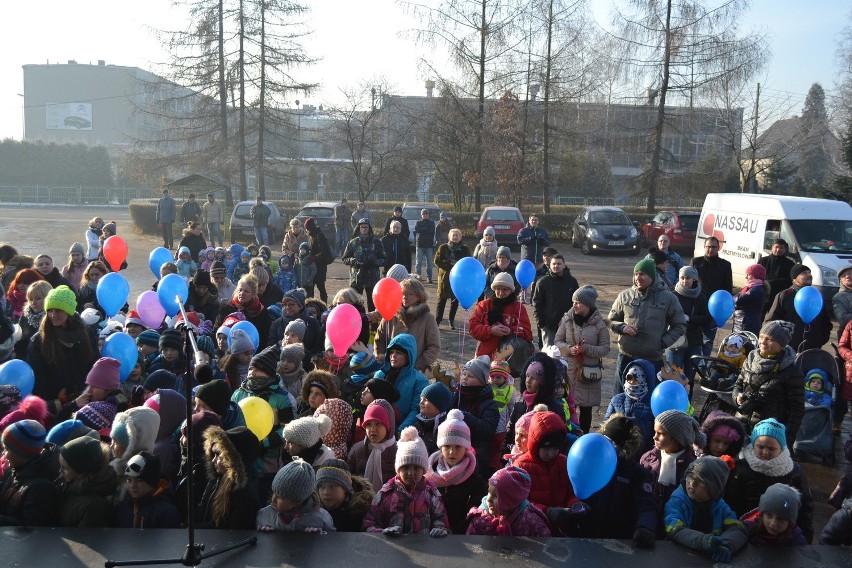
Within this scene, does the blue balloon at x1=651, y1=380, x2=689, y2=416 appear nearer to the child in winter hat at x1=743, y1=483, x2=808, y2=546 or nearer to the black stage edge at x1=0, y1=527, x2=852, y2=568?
the child in winter hat at x1=743, y1=483, x2=808, y2=546

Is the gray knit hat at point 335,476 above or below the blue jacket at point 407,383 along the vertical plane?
below

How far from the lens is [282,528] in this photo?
4020mm

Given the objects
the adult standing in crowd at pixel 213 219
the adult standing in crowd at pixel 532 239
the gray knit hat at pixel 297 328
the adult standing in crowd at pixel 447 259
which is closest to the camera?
the gray knit hat at pixel 297 328

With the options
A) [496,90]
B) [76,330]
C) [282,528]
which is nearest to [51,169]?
[496,90]

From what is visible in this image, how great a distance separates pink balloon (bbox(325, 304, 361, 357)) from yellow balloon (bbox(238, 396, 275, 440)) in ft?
6.17

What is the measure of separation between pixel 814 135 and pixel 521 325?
42.6 meters

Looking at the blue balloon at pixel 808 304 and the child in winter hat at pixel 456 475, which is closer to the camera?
the child in winter hat at pixel 456 475

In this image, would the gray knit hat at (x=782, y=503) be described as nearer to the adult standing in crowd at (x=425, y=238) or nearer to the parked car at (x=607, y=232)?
the adult standing in crowd at (x=425, y=238)

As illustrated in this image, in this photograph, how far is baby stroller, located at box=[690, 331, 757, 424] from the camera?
22.1 ft

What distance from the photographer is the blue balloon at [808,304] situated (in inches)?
352

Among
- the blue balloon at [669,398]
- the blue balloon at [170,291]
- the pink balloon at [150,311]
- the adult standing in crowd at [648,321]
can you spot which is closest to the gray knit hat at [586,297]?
the adult standing in crowd at [648,321]

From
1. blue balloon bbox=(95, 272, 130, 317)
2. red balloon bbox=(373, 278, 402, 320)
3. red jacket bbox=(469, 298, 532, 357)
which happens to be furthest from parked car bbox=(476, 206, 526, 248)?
red balloon bbox=(373, 278, 402, 320)

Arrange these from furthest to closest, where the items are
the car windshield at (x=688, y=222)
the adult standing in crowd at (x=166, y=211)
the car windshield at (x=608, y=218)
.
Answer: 1. the car windshield at (x=608, y=218)
2. the car windshield at (x=688, y=222)
3. the adult standing in crowd at (x=166, y=211)

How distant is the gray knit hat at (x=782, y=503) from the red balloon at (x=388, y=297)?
4509 mm
